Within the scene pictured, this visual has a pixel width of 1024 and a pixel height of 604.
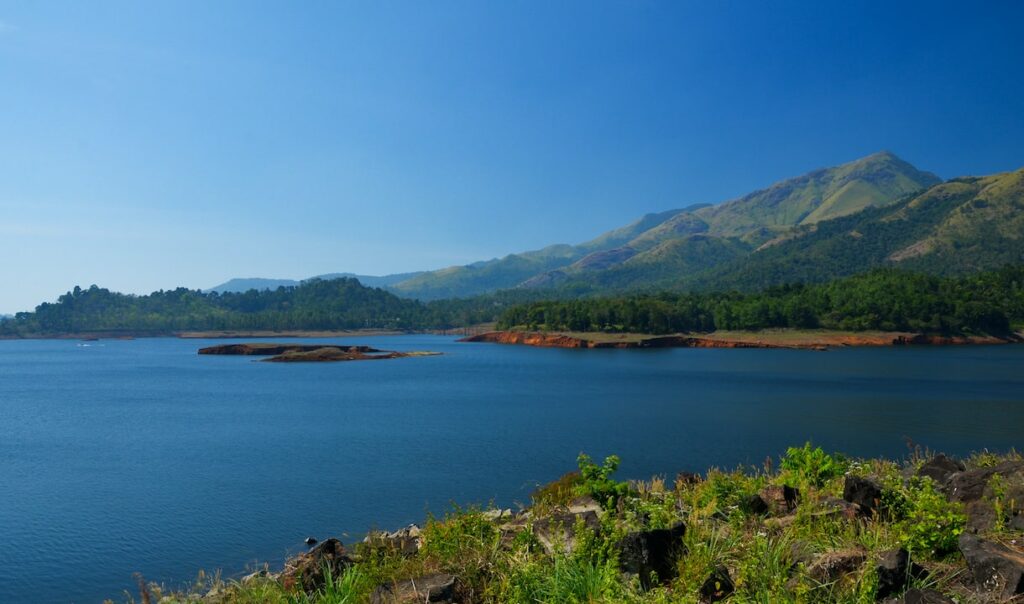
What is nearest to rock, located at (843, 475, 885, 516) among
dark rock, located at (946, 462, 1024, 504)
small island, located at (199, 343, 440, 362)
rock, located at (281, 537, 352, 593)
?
dark rock, located at (946, 462, 1024, 504)

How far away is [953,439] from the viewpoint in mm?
48406

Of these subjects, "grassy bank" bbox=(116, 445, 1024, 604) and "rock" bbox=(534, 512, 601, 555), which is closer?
"grassy bank" bbox=(116, 445, 1024, 604)

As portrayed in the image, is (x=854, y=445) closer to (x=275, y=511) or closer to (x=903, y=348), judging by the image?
(x=275, y=511)

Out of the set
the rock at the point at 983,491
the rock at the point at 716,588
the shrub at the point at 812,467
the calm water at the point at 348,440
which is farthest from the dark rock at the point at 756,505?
the calm water at the point at 348,440

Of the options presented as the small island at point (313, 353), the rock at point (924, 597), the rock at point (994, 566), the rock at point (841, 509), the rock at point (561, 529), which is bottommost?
the small island at point (313, 353)

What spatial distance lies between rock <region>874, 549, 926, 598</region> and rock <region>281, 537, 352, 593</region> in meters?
9.91

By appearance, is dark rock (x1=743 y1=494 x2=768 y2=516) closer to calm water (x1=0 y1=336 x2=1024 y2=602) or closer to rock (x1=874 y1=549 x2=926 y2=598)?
rock (x1=874 y1=549 x2=926 y2=598)

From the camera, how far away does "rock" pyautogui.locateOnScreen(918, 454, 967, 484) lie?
1728cm

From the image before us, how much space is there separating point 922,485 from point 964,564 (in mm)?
4092

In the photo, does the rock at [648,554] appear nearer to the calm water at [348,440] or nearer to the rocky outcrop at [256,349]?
the calm water at [348,440]

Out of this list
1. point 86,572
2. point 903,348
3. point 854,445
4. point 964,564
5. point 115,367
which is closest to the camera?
point 964,564

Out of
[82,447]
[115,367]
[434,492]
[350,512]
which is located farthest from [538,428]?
[115,367]

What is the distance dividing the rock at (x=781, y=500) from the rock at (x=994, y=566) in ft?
16.5

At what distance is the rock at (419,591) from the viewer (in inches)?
456
